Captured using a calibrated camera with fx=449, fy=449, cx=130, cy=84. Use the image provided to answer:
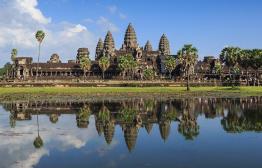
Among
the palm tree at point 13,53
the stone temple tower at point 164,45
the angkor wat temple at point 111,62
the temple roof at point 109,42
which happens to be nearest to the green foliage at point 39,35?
the angkor wat temple at point 111,62

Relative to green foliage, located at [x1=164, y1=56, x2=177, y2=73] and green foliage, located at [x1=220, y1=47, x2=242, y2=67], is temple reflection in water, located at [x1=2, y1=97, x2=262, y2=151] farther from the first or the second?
green foliage, located at [x1=164, y1=56, x2=177, y2=73]

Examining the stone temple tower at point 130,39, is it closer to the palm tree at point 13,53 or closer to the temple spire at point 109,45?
the temple spire at point 109,45

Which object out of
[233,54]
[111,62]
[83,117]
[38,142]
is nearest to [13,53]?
[111,62]

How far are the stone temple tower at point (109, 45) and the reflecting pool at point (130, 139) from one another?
12781 centimetres

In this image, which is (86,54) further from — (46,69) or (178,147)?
(178,147)

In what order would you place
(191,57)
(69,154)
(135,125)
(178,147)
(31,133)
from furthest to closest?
(191,57) < (135,125) < (31,133) < (178,147) < (69,154)

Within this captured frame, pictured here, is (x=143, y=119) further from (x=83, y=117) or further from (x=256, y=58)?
(x=256, y=58)

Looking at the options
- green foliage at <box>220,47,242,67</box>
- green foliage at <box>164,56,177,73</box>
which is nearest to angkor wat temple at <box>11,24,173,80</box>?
green foliage at <box>164,56,177,73</box>

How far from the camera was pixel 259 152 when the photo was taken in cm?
2853

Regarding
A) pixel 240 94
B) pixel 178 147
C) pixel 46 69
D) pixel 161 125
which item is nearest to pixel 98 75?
pixel 46 69

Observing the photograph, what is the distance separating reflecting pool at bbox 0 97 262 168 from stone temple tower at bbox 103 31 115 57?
12781 cm

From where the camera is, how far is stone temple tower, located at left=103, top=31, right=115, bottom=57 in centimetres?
18036

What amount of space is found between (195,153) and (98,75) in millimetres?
135285

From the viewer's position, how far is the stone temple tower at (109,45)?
18036 centimetres
